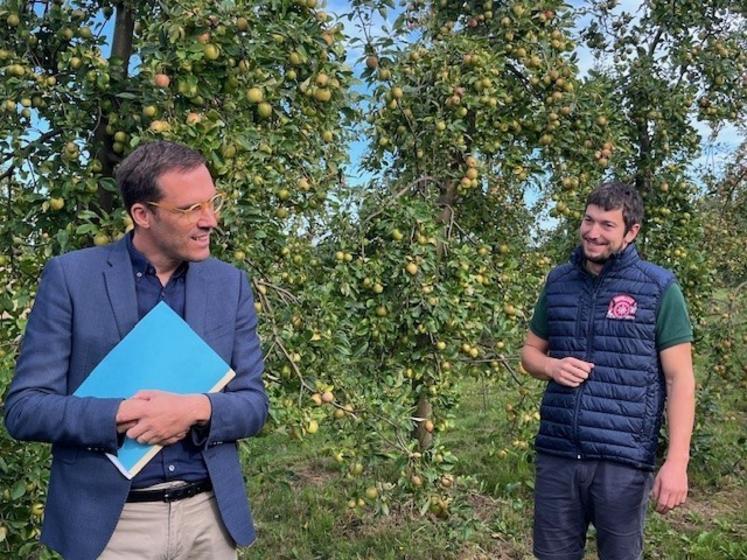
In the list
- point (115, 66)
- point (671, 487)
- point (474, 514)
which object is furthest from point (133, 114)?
point (474, 514)

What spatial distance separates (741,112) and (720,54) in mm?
491

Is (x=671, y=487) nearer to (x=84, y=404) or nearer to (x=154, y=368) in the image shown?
(x=154, y=368)

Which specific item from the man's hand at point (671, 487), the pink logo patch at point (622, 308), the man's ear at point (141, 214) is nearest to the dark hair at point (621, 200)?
the pink logo patch at point (622, 308)

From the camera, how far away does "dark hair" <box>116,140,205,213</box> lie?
1544mm

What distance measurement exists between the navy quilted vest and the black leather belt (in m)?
1.18

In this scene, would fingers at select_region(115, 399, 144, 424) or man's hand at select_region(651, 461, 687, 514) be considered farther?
man's hand at select_region(651, 461, 687, 514)

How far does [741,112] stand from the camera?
15.3 ft

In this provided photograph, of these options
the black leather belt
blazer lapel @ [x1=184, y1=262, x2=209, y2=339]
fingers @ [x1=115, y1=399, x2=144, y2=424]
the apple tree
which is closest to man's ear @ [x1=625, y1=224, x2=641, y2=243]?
the apple tree

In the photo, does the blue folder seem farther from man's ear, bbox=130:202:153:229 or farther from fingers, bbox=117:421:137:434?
man's ear, bbox=130:202:153:229

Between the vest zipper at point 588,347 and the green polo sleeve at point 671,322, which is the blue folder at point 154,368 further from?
the green polo sleeve at point 671,322

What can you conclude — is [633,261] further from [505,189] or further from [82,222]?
[505,189]

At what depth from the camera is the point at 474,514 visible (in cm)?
358

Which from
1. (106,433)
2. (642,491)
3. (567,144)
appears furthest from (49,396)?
(567,144)

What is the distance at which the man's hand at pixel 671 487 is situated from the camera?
214 cm
